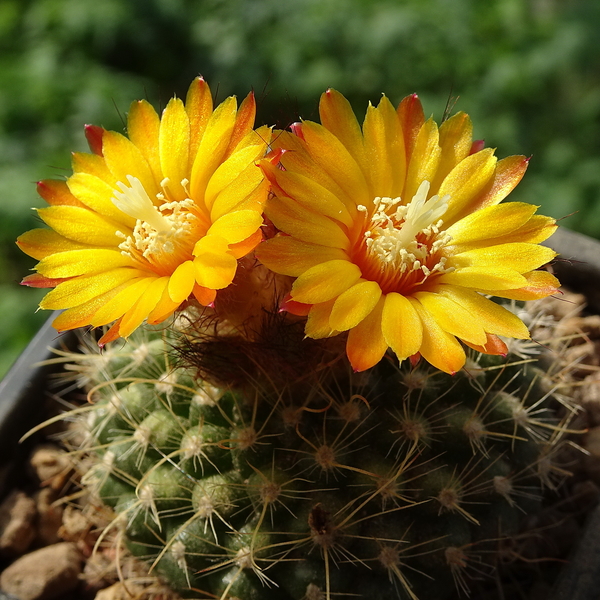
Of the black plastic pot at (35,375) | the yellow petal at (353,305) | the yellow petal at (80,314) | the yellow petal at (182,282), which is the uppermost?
the yellow petal at (182,282)

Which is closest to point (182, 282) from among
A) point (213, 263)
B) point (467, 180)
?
point (213, 263)

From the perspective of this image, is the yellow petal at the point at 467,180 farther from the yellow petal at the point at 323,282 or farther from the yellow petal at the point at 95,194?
the yellow petal at the point at 95,194

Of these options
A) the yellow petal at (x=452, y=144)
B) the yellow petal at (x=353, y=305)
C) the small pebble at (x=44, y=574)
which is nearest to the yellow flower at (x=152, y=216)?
the yellow petal at (x=353, y=305)

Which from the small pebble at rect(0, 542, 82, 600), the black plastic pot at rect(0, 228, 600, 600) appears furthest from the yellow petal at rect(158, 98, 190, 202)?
the small pebble at rect(0, 542, 82, 600)

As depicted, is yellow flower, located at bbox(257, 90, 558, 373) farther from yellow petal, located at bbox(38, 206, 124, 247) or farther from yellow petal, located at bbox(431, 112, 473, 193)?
yellow petal, located at bbox(38, 206, 124, 247)

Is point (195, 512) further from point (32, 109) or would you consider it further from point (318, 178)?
point (32, 109)

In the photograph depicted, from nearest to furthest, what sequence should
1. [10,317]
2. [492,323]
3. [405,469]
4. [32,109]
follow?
[492,323], [405,469], [10,317], [32,109]

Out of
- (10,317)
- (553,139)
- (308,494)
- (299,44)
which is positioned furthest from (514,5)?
(308,494)
